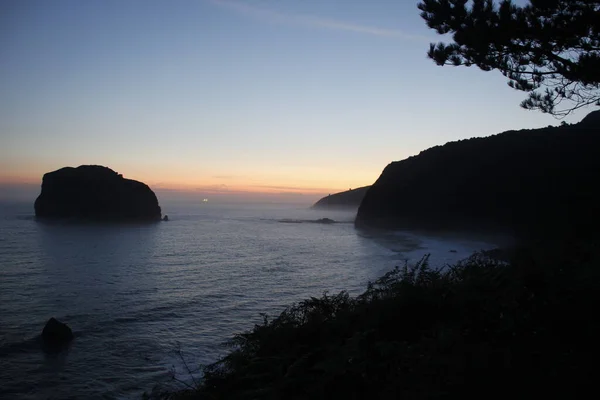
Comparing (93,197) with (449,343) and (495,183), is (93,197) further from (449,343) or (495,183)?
(449,343)

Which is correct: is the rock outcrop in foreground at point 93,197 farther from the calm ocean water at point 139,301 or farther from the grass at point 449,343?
the grass at point 449,343

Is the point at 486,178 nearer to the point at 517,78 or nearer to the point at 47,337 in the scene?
the point at 517,78

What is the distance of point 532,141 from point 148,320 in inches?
2477

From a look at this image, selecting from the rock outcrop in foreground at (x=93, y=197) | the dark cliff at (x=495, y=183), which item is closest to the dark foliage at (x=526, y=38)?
the dark cliff at (x=495, y=183)

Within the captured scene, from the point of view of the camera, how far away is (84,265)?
31.0 metres

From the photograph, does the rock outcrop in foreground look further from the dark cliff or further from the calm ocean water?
the dark cliff

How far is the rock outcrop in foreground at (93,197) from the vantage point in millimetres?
88125

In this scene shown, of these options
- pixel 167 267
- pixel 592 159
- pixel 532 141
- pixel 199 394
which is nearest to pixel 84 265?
pixel 167 267

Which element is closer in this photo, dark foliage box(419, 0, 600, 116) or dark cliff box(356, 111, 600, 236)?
dark foliage box(419, 0, 600, 116)

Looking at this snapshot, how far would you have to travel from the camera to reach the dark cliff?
47.2 meters

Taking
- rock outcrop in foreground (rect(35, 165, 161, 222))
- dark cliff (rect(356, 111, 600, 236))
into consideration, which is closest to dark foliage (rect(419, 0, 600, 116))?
dark cliff (rect(356, 111, 600, 236))

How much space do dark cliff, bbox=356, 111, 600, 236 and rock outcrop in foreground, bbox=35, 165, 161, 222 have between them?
5457 centimetres

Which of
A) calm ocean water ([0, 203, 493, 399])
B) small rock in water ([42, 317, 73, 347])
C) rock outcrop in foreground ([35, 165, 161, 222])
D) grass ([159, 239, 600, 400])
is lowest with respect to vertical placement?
calm ocean water ([0, 203, 493, 399])

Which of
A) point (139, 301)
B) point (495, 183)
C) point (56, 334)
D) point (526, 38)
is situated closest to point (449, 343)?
point (526, 38)
